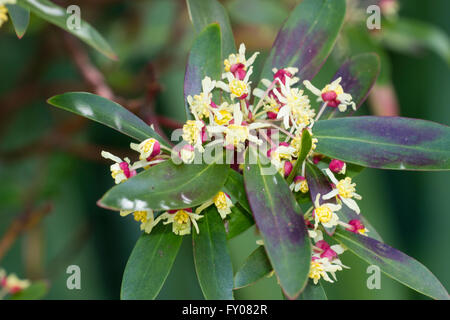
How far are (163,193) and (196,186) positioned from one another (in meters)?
0.05

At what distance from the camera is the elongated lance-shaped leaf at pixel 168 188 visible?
0.60 meters

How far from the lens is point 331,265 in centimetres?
68

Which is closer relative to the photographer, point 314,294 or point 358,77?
point 314,294

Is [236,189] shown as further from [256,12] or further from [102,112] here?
[256,12]

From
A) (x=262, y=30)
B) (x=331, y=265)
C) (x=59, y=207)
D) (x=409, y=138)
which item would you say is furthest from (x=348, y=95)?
(x=59, y=207)

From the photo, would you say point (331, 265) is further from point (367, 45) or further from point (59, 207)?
point (59, 207)

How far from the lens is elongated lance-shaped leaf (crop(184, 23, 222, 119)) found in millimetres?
750

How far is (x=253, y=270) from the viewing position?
68 centimetres

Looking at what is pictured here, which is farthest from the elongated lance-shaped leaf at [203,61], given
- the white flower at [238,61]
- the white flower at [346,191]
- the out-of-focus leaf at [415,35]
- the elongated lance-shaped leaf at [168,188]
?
the out-of-focus leaf at [415,35]

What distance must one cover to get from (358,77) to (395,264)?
1.00 feet

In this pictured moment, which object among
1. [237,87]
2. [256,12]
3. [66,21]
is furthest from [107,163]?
[237,87]

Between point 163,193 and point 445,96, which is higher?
point 445,96

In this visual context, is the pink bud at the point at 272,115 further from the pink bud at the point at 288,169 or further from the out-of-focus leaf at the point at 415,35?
the out-of-focus leaf at the point at 415,35

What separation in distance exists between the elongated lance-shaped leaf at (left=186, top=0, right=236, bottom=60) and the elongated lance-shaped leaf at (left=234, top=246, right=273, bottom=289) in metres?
0.33
